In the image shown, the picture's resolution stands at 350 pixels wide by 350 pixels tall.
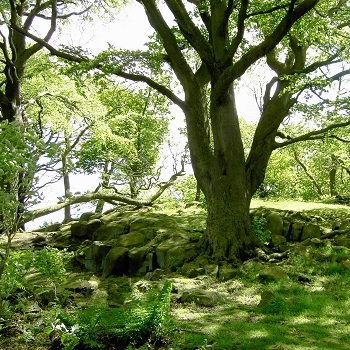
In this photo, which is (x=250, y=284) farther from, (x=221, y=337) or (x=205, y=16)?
(x=205, y=16)

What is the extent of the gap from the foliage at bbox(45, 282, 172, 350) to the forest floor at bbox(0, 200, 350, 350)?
0.15 ft

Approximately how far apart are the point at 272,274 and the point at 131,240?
17.2 feet

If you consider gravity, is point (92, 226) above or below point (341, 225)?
above

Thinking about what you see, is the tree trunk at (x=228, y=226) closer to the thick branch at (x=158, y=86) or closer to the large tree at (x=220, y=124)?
the large tree at (x=220, y=124)

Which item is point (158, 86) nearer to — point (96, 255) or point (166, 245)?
point (166, 245)

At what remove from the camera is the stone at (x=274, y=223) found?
38.0 ft

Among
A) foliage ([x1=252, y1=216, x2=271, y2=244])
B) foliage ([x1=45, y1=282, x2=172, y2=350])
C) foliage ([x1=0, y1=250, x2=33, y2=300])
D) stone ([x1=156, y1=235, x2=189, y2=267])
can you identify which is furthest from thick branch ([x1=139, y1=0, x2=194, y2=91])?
foliage ([x1=45, y1=282, x2=172, y2=350])

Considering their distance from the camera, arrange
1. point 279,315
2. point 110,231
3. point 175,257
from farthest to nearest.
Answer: point 110,231
point 175,257
point 279,315

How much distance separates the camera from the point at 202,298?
673 cm

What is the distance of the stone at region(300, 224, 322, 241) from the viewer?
11.1m

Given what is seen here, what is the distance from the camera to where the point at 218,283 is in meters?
8.16

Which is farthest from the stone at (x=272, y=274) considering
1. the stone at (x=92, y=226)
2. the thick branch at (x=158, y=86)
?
the stone at (x=92, y=226)

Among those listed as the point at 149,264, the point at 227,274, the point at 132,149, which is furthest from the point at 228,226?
the point at 132,149

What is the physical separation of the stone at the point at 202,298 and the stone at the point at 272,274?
1359 mm
